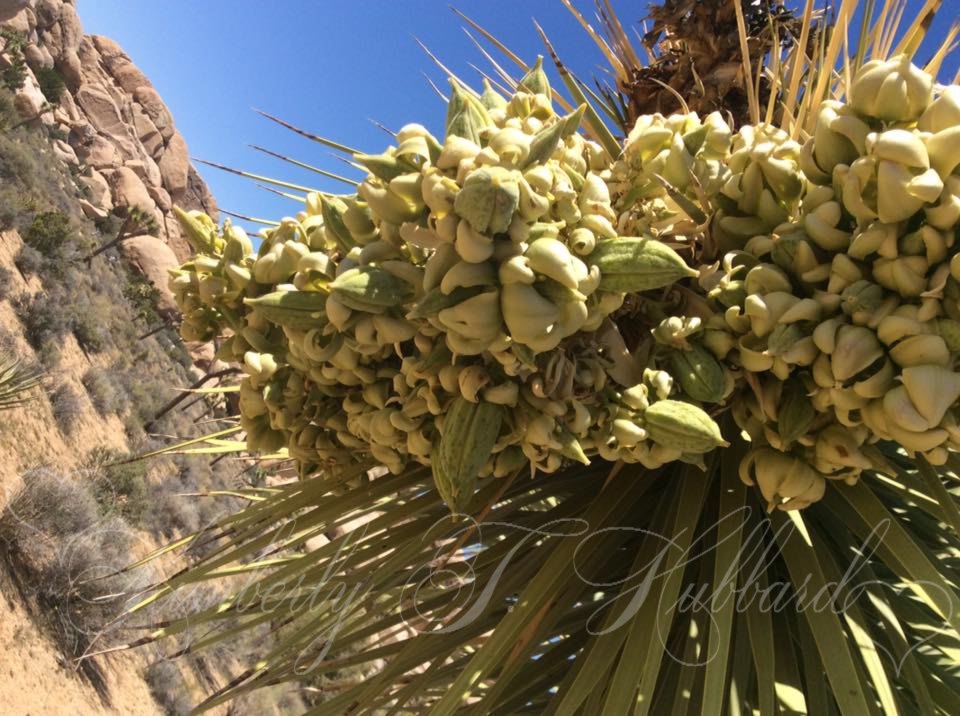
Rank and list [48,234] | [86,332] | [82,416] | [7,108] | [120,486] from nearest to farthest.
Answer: [120,486] < [82,416] < [86,332] < [48,234] < [7,108]

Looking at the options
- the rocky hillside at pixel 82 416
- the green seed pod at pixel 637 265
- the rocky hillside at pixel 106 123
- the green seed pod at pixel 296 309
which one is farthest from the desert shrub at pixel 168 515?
the rocky hillside at pixel 106 123

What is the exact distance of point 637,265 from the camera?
0.71 meters

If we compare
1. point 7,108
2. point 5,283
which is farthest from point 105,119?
point 5,283

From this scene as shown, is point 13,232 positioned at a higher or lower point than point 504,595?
higher

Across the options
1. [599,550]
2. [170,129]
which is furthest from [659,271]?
[170,129]

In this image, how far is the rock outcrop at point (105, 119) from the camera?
22.4 metres

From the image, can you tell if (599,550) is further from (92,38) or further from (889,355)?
(92,38)

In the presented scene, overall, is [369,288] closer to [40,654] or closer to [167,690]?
[40,654]

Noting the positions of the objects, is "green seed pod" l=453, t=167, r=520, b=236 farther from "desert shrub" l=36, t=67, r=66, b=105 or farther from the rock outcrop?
"desert shrub" l=36, t=67, r=66, b=105

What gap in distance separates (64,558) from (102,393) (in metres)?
5.16

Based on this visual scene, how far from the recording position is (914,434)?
0.71 metres

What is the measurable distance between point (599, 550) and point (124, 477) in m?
9.36

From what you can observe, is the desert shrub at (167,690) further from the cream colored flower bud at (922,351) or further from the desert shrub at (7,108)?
the desert shrub at (7,108)

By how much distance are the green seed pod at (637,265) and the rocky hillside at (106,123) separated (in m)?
20.7
